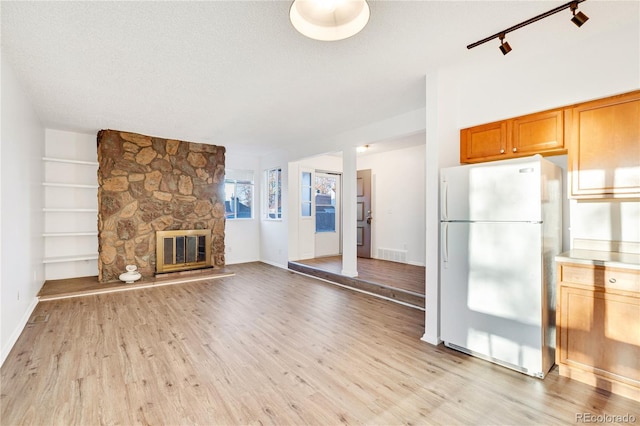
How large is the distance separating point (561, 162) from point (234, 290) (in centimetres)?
440

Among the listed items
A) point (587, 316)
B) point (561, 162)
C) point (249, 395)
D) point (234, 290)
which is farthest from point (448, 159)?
point (234, 290)

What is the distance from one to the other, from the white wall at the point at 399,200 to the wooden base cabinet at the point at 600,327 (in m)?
3.72

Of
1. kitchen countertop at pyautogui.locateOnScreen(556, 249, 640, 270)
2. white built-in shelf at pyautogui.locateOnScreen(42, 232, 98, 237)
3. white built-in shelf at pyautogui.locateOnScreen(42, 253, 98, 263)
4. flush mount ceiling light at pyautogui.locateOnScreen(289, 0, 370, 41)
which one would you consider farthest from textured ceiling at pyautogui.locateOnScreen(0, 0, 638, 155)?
white built-in shelf at pyautogui.locateOnScreen(42, 253, 98, 263)

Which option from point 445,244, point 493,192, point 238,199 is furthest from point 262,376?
point 238,199

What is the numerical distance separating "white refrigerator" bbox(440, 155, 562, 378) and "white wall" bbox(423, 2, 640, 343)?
0.69ft

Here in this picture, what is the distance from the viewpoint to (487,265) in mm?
2451

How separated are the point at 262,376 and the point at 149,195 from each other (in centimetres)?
432

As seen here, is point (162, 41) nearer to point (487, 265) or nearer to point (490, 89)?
point (490, 89)

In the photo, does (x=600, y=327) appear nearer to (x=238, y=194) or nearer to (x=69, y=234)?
(x=238, y=194)

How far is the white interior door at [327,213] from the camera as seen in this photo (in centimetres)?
723

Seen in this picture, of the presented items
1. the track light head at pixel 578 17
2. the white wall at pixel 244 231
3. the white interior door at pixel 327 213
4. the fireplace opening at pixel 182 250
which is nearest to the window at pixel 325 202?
the white interior door at pixel 327 213

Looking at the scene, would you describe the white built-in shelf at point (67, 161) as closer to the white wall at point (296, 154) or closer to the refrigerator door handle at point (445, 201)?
the white wall at point (296, 154)

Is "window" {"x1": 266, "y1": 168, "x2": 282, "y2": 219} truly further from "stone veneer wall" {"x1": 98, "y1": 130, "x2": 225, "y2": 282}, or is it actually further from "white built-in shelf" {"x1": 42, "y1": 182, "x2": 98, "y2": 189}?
"white built-in shelf" {"x1": 42, "y1": 182, "x2": 98, "y2": 189}

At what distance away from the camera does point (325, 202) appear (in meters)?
7.42
